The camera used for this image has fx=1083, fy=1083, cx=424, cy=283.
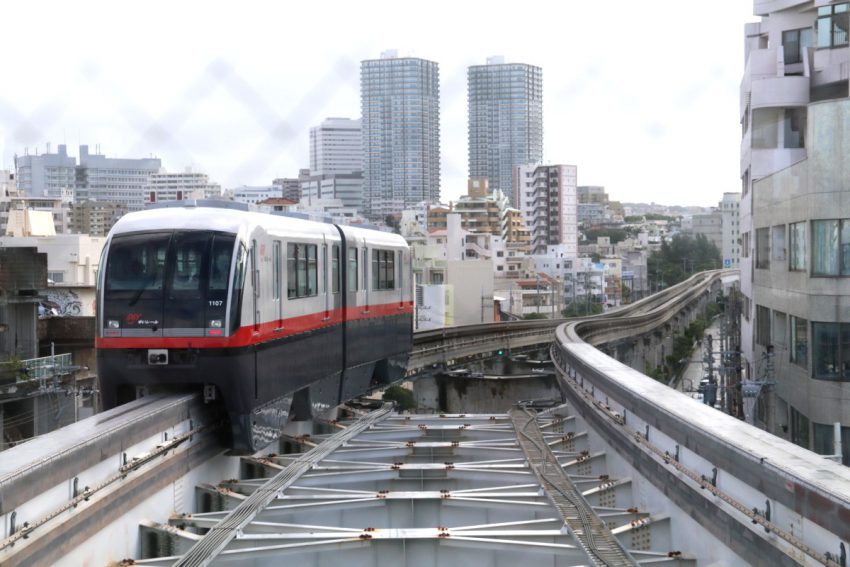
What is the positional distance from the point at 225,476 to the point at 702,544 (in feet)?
15.7

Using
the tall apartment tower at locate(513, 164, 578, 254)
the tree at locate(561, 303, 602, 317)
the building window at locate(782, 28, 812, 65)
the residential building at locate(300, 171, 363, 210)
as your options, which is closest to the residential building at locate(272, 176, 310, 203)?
the residential building at locate(300, 171, 363, 210)

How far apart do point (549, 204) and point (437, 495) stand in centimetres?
8738

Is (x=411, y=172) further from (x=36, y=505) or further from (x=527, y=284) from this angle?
(x=36, y=505)

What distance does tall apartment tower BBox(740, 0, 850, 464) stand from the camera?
40.4 ft

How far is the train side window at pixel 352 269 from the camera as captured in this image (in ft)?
42.5

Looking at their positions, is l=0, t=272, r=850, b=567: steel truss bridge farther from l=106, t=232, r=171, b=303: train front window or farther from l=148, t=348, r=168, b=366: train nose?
l=106, t=232, r=171, b=303: train front window

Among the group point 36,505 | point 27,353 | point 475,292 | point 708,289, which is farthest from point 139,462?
point 708,289

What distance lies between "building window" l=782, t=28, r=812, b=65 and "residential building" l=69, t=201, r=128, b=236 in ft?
154

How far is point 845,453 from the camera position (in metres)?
12.3

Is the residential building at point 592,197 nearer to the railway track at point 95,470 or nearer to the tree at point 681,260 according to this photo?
the tree at point 681,260

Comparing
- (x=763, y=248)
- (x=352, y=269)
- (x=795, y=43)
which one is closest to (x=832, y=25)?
(x=795, y=43)

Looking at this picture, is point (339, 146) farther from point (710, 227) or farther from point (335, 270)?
point (335, 270)

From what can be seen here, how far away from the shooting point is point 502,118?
13962 cm

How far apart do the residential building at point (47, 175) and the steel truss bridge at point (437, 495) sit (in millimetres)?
59873
